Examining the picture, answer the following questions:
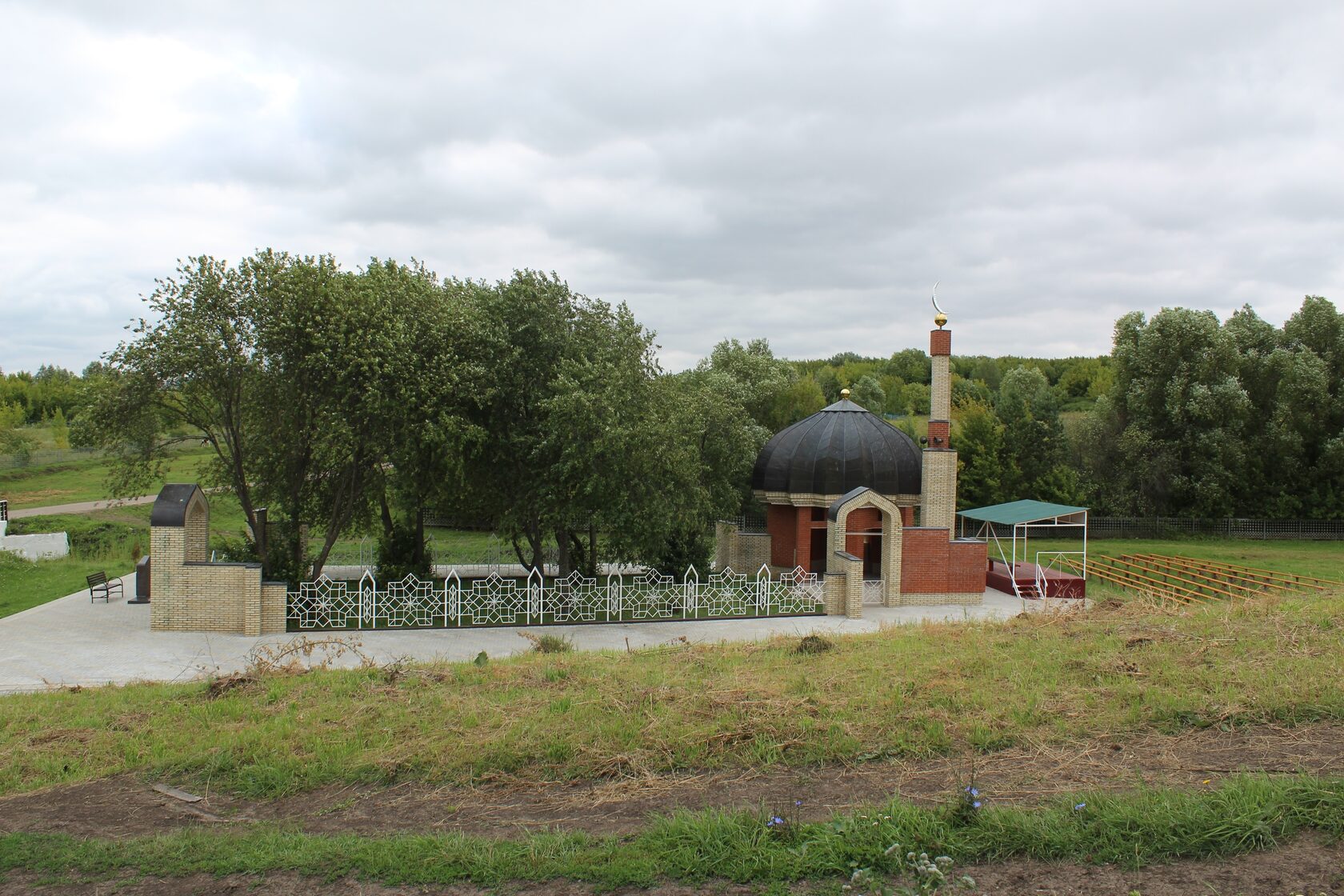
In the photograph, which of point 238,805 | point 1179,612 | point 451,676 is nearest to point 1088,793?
point 238,805

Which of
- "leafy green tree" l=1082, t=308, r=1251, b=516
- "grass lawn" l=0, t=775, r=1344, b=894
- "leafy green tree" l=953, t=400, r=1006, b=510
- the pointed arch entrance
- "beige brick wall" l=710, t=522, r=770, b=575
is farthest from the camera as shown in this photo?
"leafy green tree" l=953, t=400, r=1006, b=510

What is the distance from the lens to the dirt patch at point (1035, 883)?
430cm

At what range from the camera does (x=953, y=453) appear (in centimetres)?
2173

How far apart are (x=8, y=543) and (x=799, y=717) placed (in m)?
28.1

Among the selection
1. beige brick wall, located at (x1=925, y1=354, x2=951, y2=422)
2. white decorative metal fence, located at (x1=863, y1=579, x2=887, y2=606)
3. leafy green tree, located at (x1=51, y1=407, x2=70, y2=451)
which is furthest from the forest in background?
leafy green tree, located at (x1=51, y1=407, x2=70, y2=451)

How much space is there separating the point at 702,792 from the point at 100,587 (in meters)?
18.8

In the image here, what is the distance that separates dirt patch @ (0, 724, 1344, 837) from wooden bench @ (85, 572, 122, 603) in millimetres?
14764

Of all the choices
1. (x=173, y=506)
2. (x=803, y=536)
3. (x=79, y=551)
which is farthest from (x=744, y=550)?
(x=79, y=551)

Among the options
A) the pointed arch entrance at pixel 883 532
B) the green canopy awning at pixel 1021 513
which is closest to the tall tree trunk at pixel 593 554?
the pointed arch entrance at pixel 883 532

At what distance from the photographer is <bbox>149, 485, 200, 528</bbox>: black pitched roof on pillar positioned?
1595 centimetres

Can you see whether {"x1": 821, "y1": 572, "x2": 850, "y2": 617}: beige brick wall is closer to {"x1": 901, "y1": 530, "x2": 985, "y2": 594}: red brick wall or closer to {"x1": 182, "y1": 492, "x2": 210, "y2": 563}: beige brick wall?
{"x1": 901, "y1": 530, "x2": 985, "y2": 594}: red brick wall

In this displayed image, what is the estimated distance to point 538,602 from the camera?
57.6 feet

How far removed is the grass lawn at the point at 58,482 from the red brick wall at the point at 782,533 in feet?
93.3

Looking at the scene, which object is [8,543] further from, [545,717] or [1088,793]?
[1088,793]
